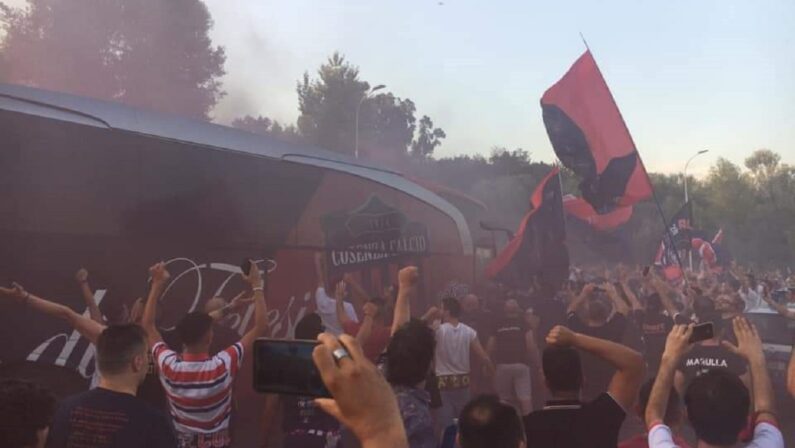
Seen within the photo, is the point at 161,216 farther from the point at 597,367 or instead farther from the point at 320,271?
the point at 597,367

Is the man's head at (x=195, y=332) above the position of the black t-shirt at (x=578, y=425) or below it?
above

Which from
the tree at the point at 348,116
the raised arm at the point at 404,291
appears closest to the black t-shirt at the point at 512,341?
the raised arm at the point at 404,291

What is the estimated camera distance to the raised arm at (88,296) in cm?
493

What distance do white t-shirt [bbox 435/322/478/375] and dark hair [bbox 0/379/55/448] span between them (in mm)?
4349

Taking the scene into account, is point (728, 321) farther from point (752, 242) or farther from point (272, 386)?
point (752, 242)

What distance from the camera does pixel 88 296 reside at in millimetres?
4965

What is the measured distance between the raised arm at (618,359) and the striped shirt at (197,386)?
1649mm

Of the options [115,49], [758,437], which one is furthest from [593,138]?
[115,49]

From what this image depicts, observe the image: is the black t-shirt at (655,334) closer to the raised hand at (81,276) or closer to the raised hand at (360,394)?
the raised hand at (81,276)

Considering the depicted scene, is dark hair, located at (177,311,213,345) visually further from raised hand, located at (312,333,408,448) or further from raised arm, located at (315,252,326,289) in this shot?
raised arm, located at (315,252,326,289)

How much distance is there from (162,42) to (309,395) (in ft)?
76.2

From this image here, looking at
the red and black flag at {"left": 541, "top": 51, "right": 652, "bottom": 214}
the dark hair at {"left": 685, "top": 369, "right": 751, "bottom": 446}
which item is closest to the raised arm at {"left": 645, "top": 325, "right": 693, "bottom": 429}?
the dark hair at {"left": 685, "top": 369, "right": 751, "bottom": 446}

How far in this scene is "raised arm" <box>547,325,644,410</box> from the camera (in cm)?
281

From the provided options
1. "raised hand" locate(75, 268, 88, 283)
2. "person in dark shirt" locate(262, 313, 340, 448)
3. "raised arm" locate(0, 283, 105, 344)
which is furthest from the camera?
"raised hand" locate(75, 268, 88, 283)
